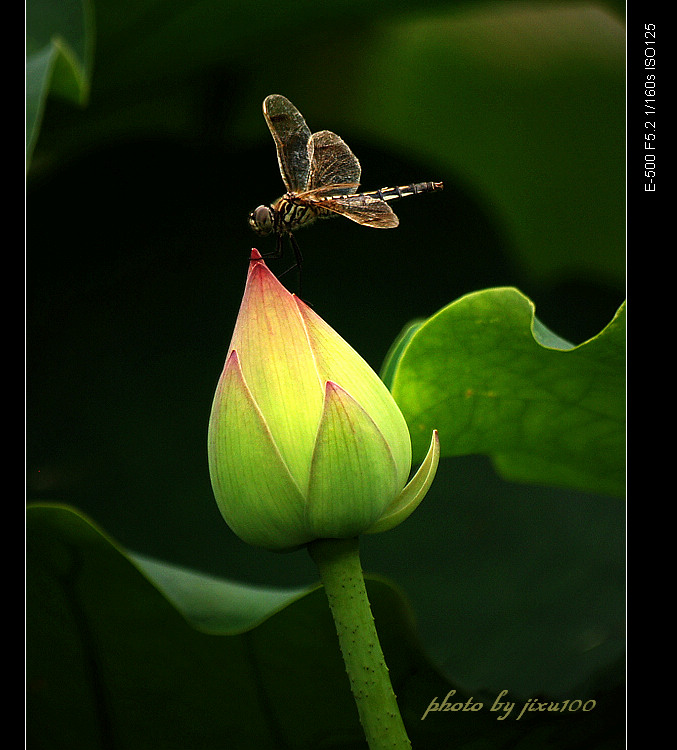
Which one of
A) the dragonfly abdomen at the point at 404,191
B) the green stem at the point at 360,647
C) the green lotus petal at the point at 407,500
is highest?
the dragonfly abdomen at the point at 404,191

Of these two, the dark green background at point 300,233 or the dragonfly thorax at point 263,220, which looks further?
the dark green background at point 300,233

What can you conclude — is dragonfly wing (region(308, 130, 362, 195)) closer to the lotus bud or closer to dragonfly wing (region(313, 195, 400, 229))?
dragonfly wing (region(313, 195, 400, 229))

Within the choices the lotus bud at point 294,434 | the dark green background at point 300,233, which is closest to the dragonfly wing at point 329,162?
the lotus bud at point 294,434

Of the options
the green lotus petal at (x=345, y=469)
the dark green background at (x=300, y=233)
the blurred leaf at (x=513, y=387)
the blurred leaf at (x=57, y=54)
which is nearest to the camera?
the green lotus petal at (x=345, y=469)

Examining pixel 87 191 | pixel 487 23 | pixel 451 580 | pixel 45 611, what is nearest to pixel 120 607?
pixel 45 611

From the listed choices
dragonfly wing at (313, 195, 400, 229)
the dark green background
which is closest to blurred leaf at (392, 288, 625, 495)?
dragonfly wing at (313, 195, 400, 229)

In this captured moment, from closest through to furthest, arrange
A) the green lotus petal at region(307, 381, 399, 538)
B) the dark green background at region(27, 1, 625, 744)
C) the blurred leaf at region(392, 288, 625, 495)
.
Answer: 1. the green lotus petal at region(307, 381, 399, 538)
2. the blurred leaf at region(392, 288, 625, 495)
3. the dark green background at region(27, 1, 625, 744)

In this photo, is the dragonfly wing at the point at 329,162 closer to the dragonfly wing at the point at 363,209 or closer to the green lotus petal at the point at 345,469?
the dragonfly wing at the point at 363,209
